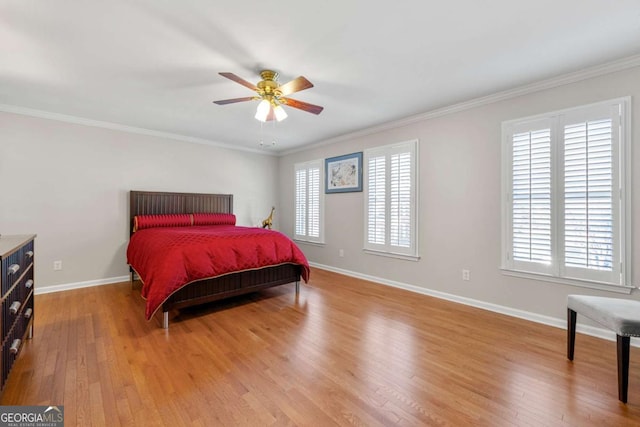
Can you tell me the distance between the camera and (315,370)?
1.92 meters

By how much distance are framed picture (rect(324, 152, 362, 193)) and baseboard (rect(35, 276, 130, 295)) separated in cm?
359

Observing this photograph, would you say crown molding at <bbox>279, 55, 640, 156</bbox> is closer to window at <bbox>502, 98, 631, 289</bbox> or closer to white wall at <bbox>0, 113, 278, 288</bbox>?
window at <bbox>502, 98, 631, 289</bbox>

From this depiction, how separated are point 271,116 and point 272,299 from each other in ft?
7.05

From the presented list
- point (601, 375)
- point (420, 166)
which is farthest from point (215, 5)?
point (601, 375)

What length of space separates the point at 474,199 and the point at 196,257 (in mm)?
3130

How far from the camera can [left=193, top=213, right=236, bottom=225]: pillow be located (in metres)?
4.71

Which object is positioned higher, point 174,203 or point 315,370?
point 174,203

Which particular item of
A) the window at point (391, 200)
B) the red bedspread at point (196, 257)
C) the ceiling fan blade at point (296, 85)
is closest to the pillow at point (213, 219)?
the red bedspread at point (196, 257)

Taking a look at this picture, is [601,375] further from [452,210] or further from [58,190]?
[58,190]

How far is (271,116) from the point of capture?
9.11 feet

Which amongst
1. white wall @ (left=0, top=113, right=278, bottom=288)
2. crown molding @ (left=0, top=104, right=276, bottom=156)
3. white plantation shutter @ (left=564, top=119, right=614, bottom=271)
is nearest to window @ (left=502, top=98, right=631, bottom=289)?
white plantation shutter @ (left=564, top=119, right=614, bottom=271)

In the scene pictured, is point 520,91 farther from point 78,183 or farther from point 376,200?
point 78,183

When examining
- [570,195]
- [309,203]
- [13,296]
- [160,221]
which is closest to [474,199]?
[570,195]

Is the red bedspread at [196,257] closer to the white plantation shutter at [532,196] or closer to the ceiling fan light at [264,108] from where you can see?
the ceiling fan light at [264,108]
